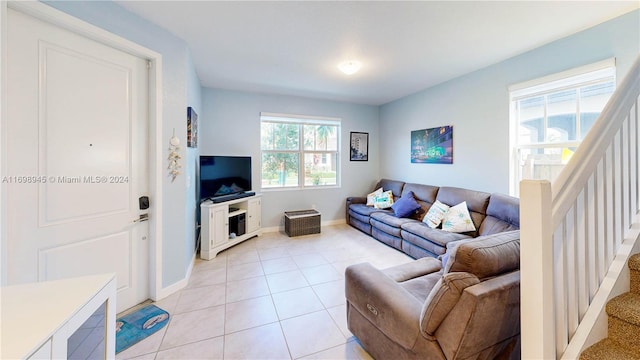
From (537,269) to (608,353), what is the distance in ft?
1.70

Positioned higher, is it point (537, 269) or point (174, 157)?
point (174, 157)

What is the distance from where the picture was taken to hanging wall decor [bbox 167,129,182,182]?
230 centimetres

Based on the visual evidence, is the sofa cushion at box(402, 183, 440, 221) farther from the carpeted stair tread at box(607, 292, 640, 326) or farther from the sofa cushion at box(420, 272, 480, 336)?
the sofa cushion at box(420, 272, 480, 336)

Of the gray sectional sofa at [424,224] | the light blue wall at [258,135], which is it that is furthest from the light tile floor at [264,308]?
the light blue wall at [258,135]

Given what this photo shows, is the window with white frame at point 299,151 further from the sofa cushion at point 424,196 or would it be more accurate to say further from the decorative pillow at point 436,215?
the decorative pillow at point 436,215

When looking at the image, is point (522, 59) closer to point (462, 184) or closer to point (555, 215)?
point (462, 184)

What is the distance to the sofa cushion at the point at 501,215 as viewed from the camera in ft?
8.76

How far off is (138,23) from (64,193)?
1507 millimetres

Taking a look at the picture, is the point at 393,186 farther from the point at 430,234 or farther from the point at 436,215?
the point at 430,234

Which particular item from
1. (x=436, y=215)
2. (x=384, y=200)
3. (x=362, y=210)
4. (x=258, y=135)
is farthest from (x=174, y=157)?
(x=384, y=200)

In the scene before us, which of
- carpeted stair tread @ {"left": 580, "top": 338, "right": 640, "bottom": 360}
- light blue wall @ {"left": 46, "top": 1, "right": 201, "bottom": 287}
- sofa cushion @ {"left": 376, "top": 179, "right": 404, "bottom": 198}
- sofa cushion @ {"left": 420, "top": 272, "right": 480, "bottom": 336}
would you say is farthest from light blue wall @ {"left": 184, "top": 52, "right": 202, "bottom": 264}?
sofa cushion @ {"left": 376, "top": 179, "right": 404, "bottom": 198}

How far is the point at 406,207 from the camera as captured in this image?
3869mm

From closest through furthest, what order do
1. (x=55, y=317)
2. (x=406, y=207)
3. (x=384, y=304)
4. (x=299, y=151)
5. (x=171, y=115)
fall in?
(x=55, y=317) → (x=384, y=304) → (x=171, y=115) → (x=406, y=207) → (x=299, y=151)

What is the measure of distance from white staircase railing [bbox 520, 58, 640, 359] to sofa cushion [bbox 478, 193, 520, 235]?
1457 millimetres
